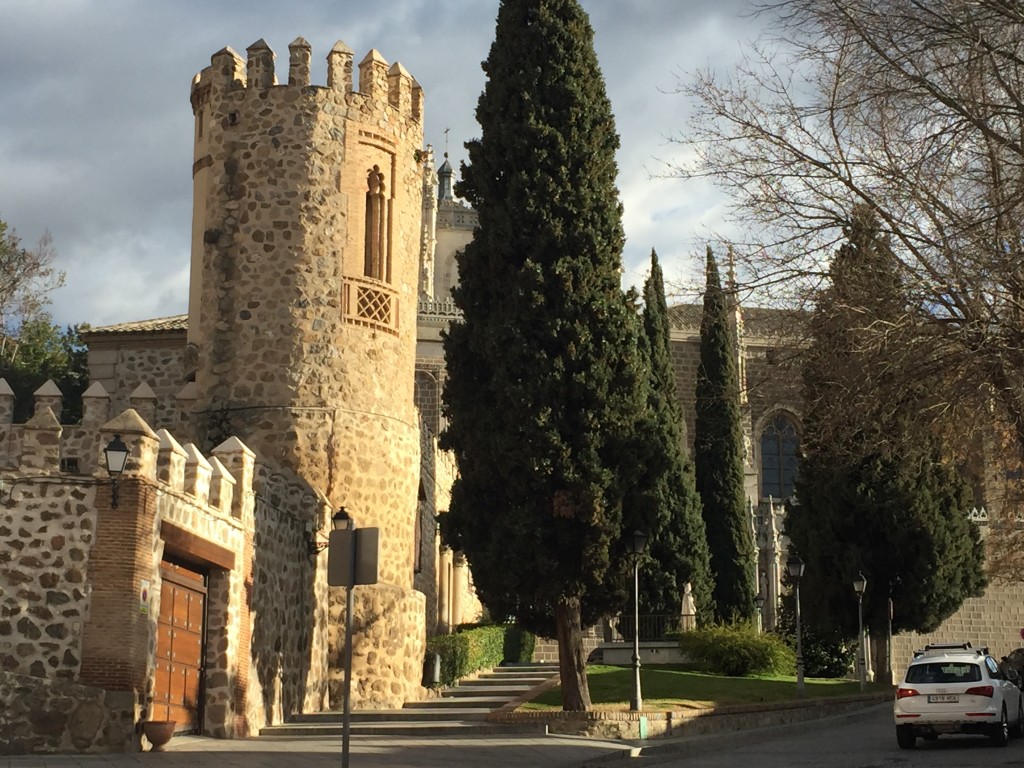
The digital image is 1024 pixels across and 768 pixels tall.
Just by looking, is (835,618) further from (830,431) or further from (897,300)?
(897,300)

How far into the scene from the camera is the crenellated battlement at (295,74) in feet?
78.9

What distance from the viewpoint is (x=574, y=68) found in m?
21.1

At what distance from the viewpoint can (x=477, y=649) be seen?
94.1ft

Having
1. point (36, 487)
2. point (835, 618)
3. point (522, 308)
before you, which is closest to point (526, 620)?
point (522, 308)

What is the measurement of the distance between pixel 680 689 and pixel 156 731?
1184 cm

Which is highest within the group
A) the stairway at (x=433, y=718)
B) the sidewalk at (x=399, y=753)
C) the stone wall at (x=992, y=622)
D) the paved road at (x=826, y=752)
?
the stone wall at (x=992, y=622)

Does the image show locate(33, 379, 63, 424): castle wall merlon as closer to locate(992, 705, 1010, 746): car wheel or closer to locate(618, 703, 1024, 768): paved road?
locate(618, 703, 1024, 768): paved road

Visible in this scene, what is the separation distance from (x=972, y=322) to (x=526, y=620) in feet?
28.7

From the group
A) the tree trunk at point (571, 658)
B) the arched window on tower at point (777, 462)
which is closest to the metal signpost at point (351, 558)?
the tree trunk at point (571, 658)

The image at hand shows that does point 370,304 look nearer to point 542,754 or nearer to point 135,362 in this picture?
point 135,362

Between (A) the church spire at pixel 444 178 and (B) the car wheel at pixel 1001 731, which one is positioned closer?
(B) the car wheel at pixel 1001 731

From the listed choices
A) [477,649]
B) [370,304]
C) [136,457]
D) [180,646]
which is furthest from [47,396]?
[477,649]

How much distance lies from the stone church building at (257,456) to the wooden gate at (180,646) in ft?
0.15

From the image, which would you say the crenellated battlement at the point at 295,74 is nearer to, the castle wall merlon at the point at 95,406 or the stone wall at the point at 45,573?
the castle wall merlon at the point at 95,406
